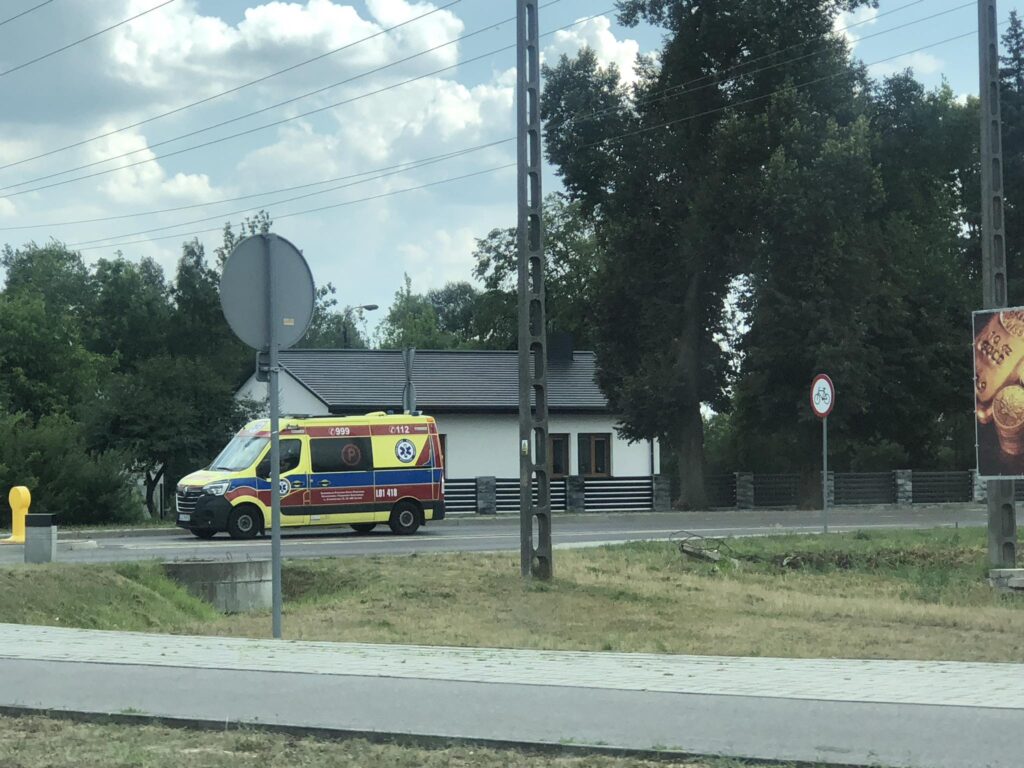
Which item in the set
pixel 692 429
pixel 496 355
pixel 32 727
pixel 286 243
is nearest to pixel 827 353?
pixel 692 429

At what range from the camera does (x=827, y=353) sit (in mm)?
40844

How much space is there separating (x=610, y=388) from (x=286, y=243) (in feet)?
116

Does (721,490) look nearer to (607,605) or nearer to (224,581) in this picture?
(224,581)

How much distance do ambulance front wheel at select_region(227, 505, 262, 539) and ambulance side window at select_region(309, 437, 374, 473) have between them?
5.05ft

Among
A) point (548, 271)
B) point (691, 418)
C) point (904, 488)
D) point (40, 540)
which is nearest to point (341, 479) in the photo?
point (40, 540)

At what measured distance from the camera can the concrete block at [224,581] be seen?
17722 millimetres

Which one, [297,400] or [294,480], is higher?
[297,400]

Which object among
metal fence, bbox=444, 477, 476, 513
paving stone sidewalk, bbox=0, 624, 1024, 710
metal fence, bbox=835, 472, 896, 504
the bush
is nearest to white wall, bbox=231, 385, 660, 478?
metal fence, bbox=444, 477, 476, 513

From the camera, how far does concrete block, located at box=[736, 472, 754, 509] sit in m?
47.1

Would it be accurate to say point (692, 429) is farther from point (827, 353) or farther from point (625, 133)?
point (625, 133)

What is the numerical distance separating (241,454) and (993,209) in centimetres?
1497

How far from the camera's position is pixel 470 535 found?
2802 cm

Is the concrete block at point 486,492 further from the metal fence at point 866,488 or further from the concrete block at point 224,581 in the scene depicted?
the concrete block at point 224,581

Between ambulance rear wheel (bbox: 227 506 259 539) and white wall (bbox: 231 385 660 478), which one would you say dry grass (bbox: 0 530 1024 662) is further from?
white wall (bbox: 231 385 660 478)
